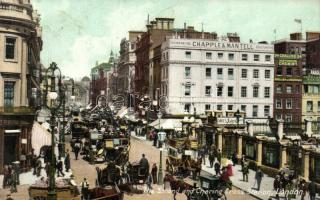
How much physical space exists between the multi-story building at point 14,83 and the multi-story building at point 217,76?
2981 centimetres

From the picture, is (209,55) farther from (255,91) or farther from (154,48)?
(154,48)

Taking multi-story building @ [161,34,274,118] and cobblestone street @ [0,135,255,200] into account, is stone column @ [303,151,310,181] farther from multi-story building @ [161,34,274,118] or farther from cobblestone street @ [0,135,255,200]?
multi-story building @ [161,34,274,118]

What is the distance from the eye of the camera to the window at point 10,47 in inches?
1216

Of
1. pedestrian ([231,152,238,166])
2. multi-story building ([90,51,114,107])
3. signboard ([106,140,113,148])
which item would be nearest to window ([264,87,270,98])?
pedestrian ([231,152,238,166])

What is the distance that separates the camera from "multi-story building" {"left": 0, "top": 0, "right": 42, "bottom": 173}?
3005 cm

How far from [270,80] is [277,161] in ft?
108

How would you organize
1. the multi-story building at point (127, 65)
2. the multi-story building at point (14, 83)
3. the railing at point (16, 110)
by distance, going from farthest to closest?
the multi-story building at point (127, 65)
the multi-story building at point (14, 83)
the railing at point (16, 110)

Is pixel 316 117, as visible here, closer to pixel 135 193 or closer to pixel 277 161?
pixel 277 161

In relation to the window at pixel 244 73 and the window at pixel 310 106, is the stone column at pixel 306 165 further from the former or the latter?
→ the window at pixel 310 106

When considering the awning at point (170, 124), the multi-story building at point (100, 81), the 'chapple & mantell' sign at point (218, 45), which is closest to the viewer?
the awning at point (170, 124)

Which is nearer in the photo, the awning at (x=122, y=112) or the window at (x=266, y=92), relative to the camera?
the window at (x=266, y=92)

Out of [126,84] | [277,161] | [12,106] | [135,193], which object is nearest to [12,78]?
[12,106]

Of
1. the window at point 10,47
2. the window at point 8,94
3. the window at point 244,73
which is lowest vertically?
the window at point 8,94

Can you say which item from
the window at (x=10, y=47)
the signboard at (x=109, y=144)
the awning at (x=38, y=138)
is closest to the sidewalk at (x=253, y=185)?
the signboard at (x=109, y=144)
